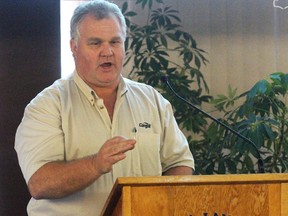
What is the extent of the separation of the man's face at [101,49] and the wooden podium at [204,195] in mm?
797

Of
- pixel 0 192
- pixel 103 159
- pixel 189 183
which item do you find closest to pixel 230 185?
pixel 189 183

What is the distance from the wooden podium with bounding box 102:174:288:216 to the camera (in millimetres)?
1859

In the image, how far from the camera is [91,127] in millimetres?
2561

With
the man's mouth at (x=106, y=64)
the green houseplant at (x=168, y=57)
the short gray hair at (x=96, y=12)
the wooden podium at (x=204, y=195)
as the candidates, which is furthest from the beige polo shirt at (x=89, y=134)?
the green houseplant at (x=168, y=57)

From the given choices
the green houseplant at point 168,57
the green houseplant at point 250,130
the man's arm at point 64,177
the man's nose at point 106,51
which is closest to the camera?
the man's arm at point 64,177

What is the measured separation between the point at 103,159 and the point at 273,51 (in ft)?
8.44

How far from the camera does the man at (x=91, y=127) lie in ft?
7.88

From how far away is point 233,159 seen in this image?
3943mm

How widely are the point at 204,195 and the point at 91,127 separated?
2.56 feet

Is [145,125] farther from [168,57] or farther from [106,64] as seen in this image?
[168,57]

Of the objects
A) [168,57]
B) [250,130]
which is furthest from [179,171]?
[168,57]

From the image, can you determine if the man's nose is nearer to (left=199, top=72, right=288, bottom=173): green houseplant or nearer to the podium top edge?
the podium top edge

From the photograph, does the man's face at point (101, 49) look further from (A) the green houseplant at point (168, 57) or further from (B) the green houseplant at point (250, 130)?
(A) the green houseplant at point (168, 57)

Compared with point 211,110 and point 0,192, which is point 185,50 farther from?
point 0,192
